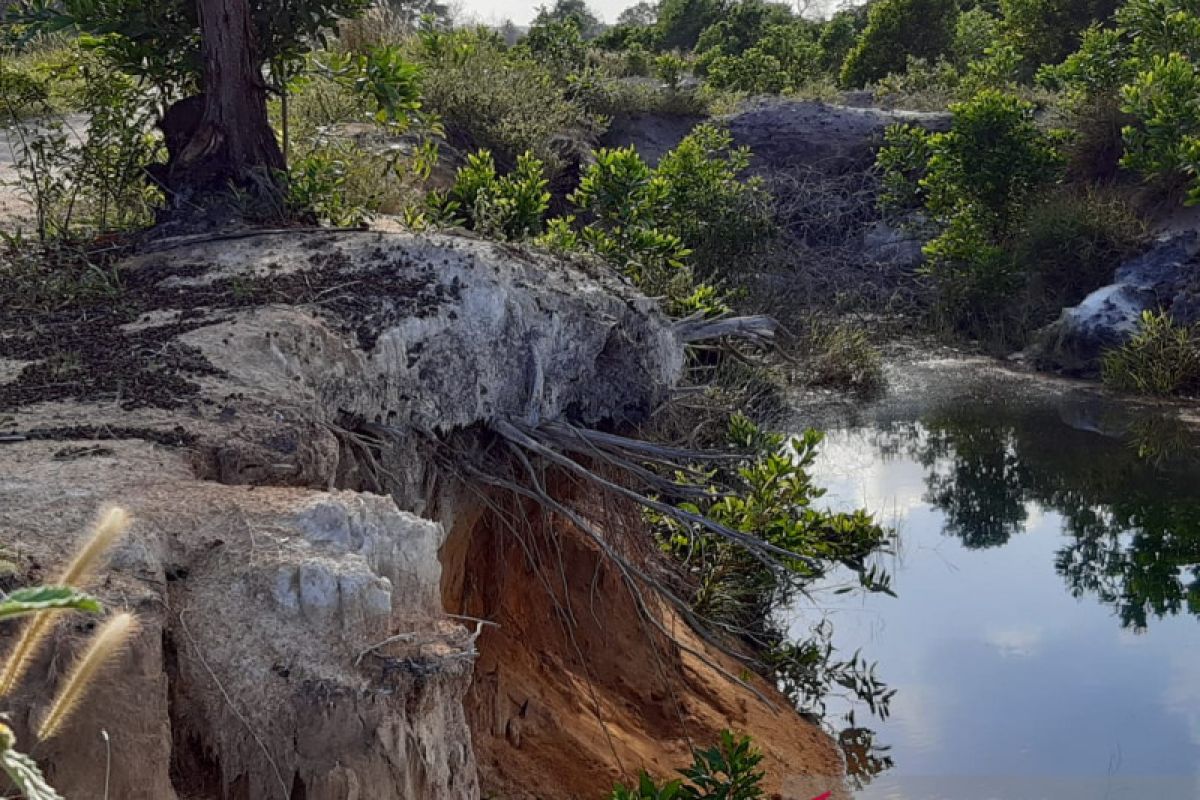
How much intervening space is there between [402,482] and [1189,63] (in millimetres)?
13456

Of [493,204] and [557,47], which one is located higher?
[557,47]

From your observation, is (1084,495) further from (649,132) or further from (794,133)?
(649,132)

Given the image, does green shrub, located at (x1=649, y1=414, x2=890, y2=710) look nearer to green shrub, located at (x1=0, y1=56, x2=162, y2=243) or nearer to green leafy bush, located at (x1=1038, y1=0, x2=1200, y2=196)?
green shrub, located at (x1=0, y1=56, x2=162, y2=243)

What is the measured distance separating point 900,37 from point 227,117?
18.0 meters

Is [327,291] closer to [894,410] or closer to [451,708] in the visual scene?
[451,708]

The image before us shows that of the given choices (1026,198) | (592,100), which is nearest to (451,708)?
(1026,198)

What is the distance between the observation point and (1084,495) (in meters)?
10.8

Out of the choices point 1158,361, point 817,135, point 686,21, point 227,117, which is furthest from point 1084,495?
point 686,21

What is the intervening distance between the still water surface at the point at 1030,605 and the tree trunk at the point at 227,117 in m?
4.46

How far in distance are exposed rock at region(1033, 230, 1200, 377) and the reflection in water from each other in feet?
5.81

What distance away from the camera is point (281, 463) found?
379cm

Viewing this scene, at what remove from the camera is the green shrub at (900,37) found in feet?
73.3

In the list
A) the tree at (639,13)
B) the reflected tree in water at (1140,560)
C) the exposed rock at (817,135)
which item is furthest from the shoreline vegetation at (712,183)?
the tree at (639,13)

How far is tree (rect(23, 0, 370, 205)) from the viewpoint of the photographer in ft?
20.7
